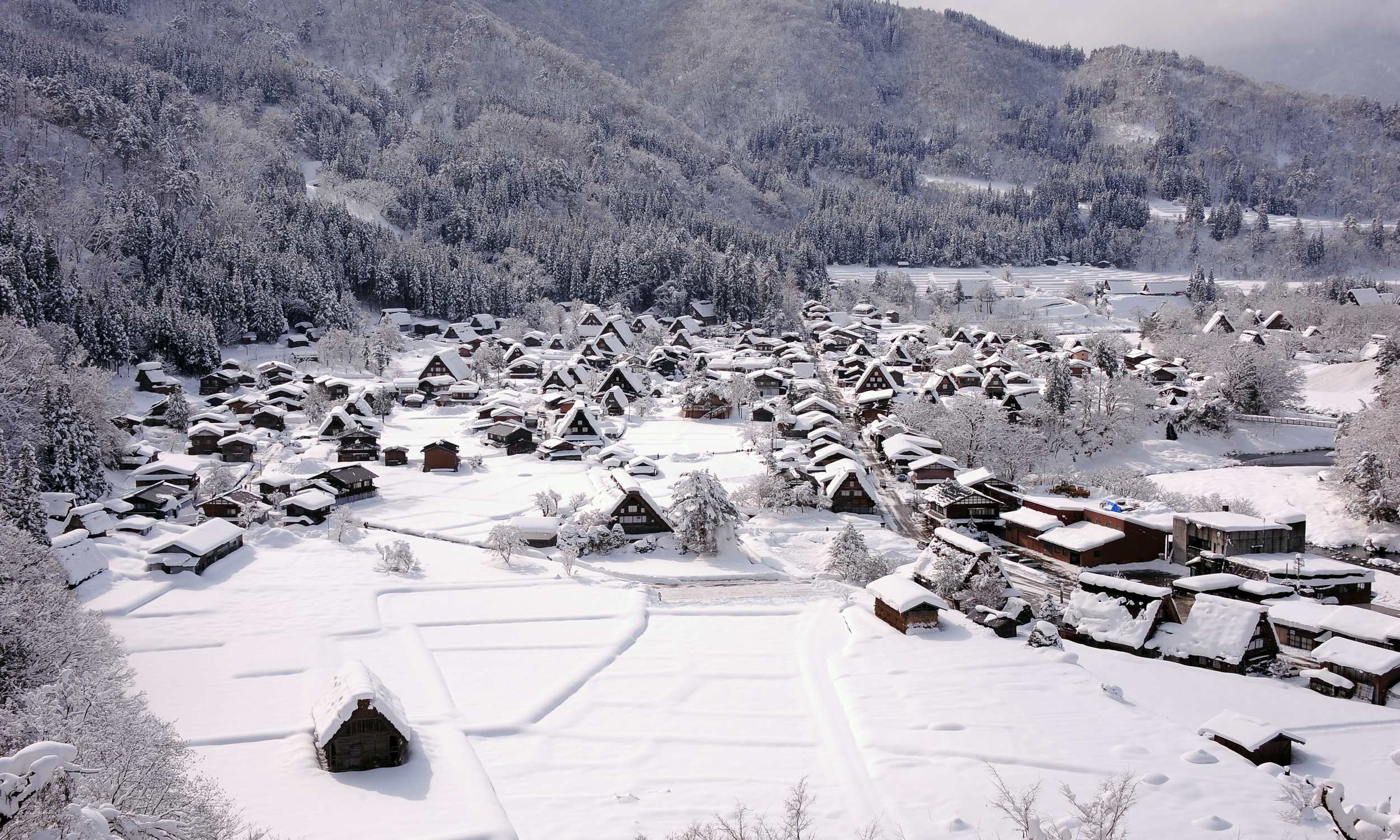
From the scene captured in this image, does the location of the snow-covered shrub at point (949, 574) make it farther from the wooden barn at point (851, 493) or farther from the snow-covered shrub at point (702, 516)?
the wooden barn at point (851, 493)

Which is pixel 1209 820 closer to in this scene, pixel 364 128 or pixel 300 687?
pixel 300 687

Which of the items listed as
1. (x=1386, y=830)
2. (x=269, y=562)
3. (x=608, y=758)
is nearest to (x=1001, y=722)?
(x=1386, y=830)

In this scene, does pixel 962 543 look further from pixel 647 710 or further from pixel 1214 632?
pixel 647 710

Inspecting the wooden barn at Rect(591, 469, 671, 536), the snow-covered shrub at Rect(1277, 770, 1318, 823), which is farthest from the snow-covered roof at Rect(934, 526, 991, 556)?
the snow-covered shrub at Rect(1277, 770, 1318, 823)

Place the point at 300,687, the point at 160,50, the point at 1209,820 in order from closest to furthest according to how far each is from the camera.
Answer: the point at 1209,820 → the point at 300,687 → the point at 160,50

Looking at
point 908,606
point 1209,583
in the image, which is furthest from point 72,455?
point 1209,583

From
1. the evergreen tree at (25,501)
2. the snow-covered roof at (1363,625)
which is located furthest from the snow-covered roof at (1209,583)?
the evergreen tree at (25,501)
